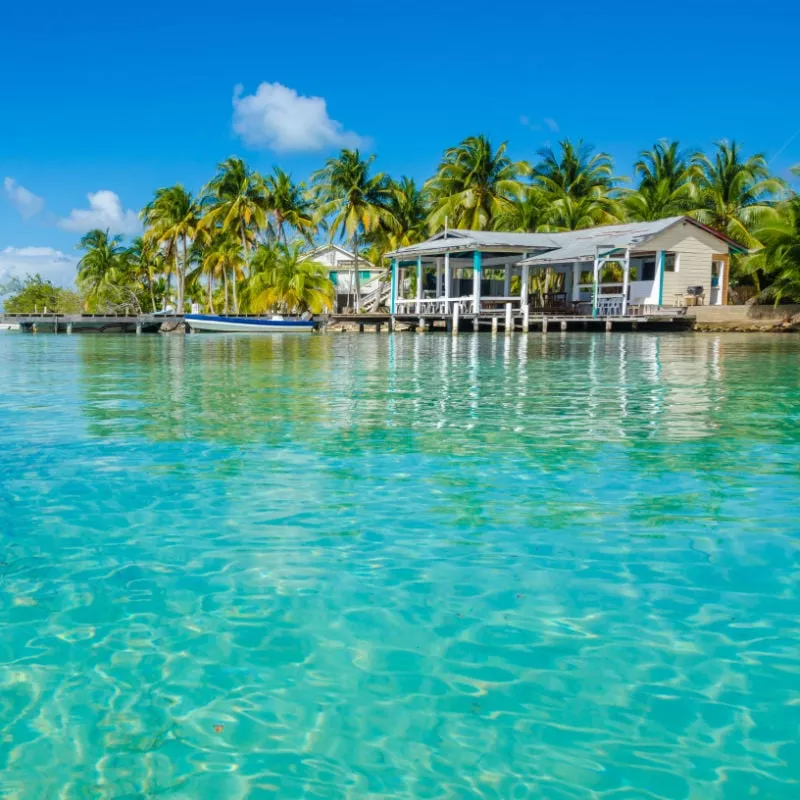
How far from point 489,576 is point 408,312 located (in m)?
38.3

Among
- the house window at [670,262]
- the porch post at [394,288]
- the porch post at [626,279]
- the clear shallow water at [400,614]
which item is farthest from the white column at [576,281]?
the clear shallow water at [400,614]

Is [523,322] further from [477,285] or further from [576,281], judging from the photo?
[576,281]

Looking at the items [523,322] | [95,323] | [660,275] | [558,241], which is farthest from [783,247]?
[95,323]

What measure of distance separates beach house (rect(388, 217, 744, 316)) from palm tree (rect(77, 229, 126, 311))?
96.2 feet

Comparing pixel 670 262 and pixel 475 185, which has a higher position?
pixel 475 185

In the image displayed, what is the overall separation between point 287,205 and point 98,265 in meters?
17.4

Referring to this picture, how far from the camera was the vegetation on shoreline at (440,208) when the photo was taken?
1687 inches

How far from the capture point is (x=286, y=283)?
157 feet

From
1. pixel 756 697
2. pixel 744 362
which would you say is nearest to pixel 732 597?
pixel 756 697

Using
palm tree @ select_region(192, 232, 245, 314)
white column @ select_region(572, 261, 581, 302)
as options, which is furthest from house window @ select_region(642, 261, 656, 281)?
palm tree @ select_region(192, 232, 245, 314)

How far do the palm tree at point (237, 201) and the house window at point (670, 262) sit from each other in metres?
26.5

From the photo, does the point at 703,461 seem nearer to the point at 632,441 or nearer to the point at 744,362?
the point at 632,441

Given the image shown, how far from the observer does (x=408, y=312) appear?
42375mm

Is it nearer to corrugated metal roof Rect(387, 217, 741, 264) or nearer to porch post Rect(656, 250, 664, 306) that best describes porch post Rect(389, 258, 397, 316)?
corrugated metal roof Rect(387, 217, 741, 264)
